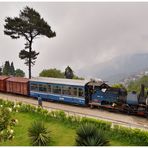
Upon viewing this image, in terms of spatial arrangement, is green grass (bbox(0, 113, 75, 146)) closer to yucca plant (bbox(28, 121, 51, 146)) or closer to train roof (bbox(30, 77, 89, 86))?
yucca plant (bbox(28, 121, 51, 146))

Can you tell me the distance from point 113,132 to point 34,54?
32342mm

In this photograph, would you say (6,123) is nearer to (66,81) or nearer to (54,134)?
(54,134)

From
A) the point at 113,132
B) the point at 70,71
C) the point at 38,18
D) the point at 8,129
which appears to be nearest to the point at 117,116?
the point at 113,132

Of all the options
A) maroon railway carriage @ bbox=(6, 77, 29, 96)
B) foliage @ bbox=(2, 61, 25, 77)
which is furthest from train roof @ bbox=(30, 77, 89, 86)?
foliage @ bbox=(2, 61, 25, 77)

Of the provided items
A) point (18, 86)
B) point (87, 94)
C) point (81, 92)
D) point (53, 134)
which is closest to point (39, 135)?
point (53, 134)

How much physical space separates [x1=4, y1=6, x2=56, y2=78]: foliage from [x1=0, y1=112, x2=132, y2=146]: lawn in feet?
78.9

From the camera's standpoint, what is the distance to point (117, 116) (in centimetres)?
2764

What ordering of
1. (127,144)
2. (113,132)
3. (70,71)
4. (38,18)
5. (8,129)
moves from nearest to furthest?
(8,129), (127,144), (113,132), (38,18), (70,71)

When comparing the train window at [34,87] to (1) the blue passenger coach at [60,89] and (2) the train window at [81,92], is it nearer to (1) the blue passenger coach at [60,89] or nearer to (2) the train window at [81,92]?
(1) the blue passenger coach at [60,89]

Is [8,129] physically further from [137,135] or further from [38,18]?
[38,18]

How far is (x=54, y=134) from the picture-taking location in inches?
899

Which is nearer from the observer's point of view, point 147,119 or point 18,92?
point 147,119

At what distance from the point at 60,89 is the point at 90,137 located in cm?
1570

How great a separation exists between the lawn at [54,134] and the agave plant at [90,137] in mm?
2158
